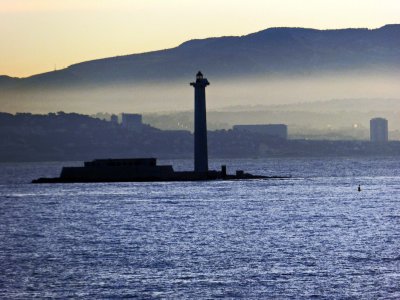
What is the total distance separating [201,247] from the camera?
7962 centimetres

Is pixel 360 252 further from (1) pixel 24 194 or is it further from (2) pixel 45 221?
(1) pixel 24 194

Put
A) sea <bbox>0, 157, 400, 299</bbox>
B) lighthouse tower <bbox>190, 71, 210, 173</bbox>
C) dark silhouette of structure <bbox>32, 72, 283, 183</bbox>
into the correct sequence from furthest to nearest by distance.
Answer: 1. dark silhouette of structure <bbox>32, 72, 283, 183</bbox>
2. lighthouse tower <bbox>190, 71, 210, 173</bbox>
3. sea <bbox>0, 157, 400, 299</bbox>

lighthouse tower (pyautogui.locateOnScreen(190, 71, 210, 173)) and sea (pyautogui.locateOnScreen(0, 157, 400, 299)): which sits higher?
lighthouse tower (pyautogui.locateOnScreen(190, 71, 210, 173))

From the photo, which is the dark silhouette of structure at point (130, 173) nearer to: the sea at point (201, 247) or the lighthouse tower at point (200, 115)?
the lighthouse tower at point (200, 115)

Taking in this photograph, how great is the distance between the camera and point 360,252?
75375 mm

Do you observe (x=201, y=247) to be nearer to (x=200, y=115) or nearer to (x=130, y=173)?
(x=200, y=115)

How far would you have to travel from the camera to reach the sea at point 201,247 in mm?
60312

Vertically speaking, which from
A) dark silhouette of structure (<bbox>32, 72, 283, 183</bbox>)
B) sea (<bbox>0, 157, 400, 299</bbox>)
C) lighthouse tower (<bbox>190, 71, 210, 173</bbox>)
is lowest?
sea (<bbox>0, 157, 400, 299</bbox>)

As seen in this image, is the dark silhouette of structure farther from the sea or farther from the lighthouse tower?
the sea

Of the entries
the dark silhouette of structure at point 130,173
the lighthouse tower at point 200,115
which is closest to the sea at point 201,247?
the lighthouse tower at point 200,115

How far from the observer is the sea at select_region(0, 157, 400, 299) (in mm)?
60312

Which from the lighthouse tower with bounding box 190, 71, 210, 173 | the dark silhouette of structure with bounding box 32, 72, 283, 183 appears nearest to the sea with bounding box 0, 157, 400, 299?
the lighthouse tower with bounding box 190, 71, 210, 173

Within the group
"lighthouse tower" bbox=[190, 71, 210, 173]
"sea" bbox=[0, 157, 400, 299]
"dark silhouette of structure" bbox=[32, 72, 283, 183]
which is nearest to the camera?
"sea" bbox=[0, 157, 400, 299]

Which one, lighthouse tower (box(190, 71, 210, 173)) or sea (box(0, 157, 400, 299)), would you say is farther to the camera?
lighthouse tower (box(190, 71, 210, 173))
